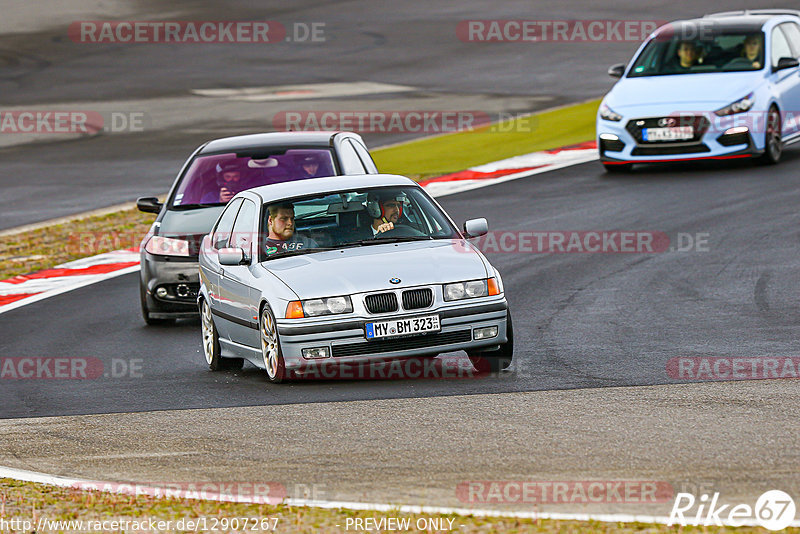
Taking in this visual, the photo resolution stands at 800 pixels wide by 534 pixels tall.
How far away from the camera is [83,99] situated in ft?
113

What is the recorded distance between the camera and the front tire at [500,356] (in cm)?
1098

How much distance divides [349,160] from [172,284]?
205 cm

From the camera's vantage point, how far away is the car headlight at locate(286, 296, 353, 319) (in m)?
10.6

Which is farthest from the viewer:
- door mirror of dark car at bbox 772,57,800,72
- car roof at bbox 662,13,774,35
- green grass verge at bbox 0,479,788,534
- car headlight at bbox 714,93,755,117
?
car roof at bbox 662,13,774,35

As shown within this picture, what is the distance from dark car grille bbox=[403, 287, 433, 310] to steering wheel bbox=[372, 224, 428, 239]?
40.5 inches

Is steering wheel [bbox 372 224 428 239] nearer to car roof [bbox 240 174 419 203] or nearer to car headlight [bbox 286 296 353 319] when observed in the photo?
car roof [bbox 240 174 419 203]

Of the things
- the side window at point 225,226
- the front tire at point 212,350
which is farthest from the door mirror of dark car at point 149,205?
the front tire at point 212,350

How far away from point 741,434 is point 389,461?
1892 millimetres

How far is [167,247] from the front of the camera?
47.4 feet

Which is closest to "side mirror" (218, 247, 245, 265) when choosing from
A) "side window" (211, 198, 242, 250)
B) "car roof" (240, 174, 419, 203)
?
"car roof" (240, 174, 419, 203)

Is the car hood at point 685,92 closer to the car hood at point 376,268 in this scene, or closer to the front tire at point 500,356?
the car hood at point 376,268

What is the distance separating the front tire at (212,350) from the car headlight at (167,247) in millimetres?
1686

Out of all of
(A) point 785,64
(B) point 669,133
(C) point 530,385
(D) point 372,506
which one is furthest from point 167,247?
(A) point 785,64

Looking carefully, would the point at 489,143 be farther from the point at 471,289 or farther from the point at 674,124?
the point at 471,289
